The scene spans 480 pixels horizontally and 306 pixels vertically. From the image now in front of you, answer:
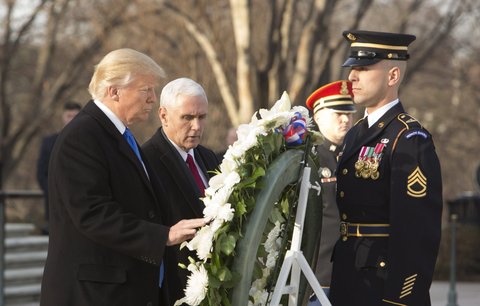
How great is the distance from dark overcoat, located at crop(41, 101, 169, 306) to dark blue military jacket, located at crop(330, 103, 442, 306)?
905 mm

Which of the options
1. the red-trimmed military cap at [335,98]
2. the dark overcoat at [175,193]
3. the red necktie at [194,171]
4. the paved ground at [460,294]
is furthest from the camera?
the paved ground at [460,294]

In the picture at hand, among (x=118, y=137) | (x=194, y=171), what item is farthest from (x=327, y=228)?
(x=118, y=137)

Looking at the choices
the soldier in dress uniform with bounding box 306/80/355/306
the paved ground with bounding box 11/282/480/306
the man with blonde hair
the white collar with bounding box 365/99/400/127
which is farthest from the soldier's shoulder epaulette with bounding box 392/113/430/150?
the paved ground with bounding box 11/282/480/306

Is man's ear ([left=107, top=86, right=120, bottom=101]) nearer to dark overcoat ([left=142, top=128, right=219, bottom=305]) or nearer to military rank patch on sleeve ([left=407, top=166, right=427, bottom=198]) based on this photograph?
Result: dark overcoat ([left=142, top=128, right=219, bottom=305])

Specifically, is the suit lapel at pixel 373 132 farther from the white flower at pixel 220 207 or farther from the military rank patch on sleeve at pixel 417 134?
the white flower at pixel 220 207

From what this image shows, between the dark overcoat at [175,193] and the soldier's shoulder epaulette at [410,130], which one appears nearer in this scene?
the soldier's shoulder epaulette at [410,130]

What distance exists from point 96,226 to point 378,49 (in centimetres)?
157

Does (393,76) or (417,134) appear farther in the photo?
(393,76)

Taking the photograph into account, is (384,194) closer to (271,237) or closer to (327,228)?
(271,237)

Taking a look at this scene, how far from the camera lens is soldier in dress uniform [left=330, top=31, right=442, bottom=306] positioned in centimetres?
484

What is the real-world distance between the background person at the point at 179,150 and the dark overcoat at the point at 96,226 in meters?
0.74

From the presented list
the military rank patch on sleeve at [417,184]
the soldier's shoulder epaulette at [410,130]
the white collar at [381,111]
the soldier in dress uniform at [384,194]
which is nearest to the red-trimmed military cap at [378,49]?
the soldier in dress uniform at [384,194]

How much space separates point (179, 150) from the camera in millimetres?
5891

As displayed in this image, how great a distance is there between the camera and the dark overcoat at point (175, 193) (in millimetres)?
5602
